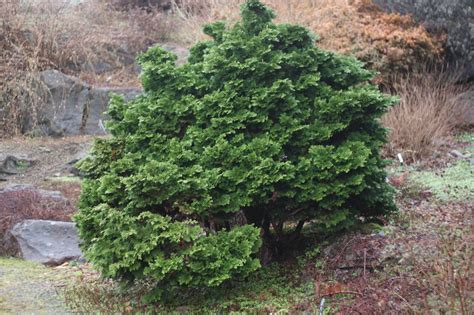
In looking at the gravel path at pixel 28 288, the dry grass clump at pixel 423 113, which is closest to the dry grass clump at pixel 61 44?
the gravel path at pixel 28 288

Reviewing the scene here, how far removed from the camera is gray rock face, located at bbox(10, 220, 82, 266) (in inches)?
295

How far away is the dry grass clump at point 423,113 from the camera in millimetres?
9086

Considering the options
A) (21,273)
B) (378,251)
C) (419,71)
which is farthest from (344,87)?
(419,71)

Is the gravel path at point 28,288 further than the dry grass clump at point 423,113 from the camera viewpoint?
No

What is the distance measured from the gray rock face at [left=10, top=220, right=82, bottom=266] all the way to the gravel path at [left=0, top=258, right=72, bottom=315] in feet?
0.52

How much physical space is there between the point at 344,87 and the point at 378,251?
1.44m

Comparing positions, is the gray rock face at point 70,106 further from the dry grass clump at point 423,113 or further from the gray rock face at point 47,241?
the dry grass clump at point 423,113

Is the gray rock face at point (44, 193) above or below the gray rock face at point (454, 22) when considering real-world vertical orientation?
below

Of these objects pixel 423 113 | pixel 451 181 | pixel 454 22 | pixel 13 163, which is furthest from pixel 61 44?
pixel 451 181

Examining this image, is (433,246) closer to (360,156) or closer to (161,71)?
(360,156)

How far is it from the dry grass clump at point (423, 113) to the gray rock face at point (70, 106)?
20.0 ft

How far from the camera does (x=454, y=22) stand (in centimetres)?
1070

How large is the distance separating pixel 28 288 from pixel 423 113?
19.0 ft

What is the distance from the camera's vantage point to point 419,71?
10875 mm
